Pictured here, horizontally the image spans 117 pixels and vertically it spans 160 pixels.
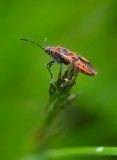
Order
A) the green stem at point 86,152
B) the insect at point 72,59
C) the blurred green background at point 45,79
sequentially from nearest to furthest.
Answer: the green stem at point 86,152 < the insect at point 72,59 < the blurred green background at point 45,79

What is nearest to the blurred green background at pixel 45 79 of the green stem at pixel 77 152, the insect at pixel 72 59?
the green stem at pixel 77 152

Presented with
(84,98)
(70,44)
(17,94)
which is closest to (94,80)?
(84,98)

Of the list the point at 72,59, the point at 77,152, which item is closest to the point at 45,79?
the point at 72,59

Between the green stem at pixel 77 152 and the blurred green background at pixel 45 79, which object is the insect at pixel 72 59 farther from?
the blurred green background at pixel 45 79

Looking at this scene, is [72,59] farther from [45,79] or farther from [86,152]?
[45,79]

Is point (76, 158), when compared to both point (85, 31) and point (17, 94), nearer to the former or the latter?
point (17, 94)

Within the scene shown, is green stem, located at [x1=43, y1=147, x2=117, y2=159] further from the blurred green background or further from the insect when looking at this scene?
the blurred green background

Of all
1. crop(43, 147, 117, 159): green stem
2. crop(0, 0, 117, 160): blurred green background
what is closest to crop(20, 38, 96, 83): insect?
crop(43, 147, 117, 159): green stem

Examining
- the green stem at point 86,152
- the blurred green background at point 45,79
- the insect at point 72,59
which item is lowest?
the green stem at point 86,152
